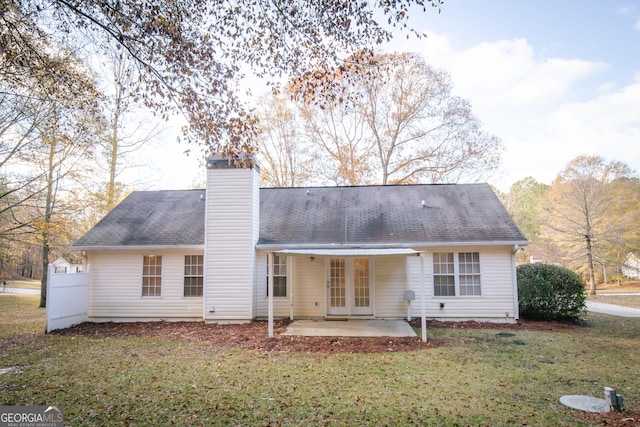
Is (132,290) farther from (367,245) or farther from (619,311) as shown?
(619,311)

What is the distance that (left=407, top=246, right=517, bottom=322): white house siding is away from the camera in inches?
483

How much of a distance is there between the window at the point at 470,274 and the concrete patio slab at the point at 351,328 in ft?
7.72

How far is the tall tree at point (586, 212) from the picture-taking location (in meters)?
24.7

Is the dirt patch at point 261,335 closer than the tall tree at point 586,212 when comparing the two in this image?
Yes

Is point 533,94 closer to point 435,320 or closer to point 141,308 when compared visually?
point 435,320

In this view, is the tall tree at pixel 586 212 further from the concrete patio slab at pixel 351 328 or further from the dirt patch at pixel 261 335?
the concrete patio slab at pixel 351 328

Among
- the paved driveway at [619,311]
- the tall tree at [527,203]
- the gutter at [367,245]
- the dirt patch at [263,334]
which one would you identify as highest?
the tall tree at [527,203]

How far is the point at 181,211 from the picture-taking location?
15.1 meters

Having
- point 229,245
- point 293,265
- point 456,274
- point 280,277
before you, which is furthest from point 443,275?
point 229,245

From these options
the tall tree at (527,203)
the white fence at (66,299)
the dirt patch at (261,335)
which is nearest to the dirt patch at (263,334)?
the dirt patch at (261,335)

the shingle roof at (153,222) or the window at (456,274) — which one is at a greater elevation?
the shingle roof at (153,222)

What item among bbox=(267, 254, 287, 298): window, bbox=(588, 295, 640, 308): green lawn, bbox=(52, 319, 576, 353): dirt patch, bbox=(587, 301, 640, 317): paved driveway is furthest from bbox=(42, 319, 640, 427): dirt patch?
bbox=(588, 295, 640, 308): green lawn

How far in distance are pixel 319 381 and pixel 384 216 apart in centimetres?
869

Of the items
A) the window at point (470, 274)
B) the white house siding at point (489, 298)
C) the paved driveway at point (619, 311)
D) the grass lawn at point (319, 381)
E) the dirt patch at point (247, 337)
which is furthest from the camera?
the paved driveway at point (619, 311)
